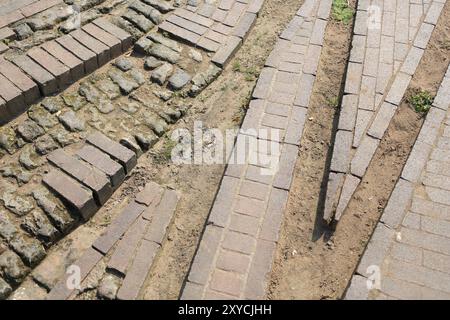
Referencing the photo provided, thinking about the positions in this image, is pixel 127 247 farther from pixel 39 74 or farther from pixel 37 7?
pixel 37 7

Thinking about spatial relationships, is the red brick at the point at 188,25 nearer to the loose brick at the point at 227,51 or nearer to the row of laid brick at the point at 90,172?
the loose brick at the point at 227,51

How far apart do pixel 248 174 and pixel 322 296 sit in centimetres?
108

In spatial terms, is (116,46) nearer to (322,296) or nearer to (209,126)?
(209,126)

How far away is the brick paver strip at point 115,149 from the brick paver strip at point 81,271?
75 cm

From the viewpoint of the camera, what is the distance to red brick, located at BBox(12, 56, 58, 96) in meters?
3.81

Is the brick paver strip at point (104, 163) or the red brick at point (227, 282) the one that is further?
A: the brick paver strip at point (104, 163)

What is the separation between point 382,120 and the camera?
12.9 ft

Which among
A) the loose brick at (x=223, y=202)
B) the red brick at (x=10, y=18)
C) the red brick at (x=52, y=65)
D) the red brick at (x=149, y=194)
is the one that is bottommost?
the red brick at (x=149, y=194)

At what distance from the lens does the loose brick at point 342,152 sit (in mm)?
3604

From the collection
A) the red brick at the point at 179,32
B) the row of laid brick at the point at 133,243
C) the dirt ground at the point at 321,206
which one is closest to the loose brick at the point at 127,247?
the row of laid brick at the point at 133,243

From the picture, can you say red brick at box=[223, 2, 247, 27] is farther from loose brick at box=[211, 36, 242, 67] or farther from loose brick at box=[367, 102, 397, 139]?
loose brick at box=[367, 102, 397, 139]

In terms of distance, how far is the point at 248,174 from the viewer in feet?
11.8
